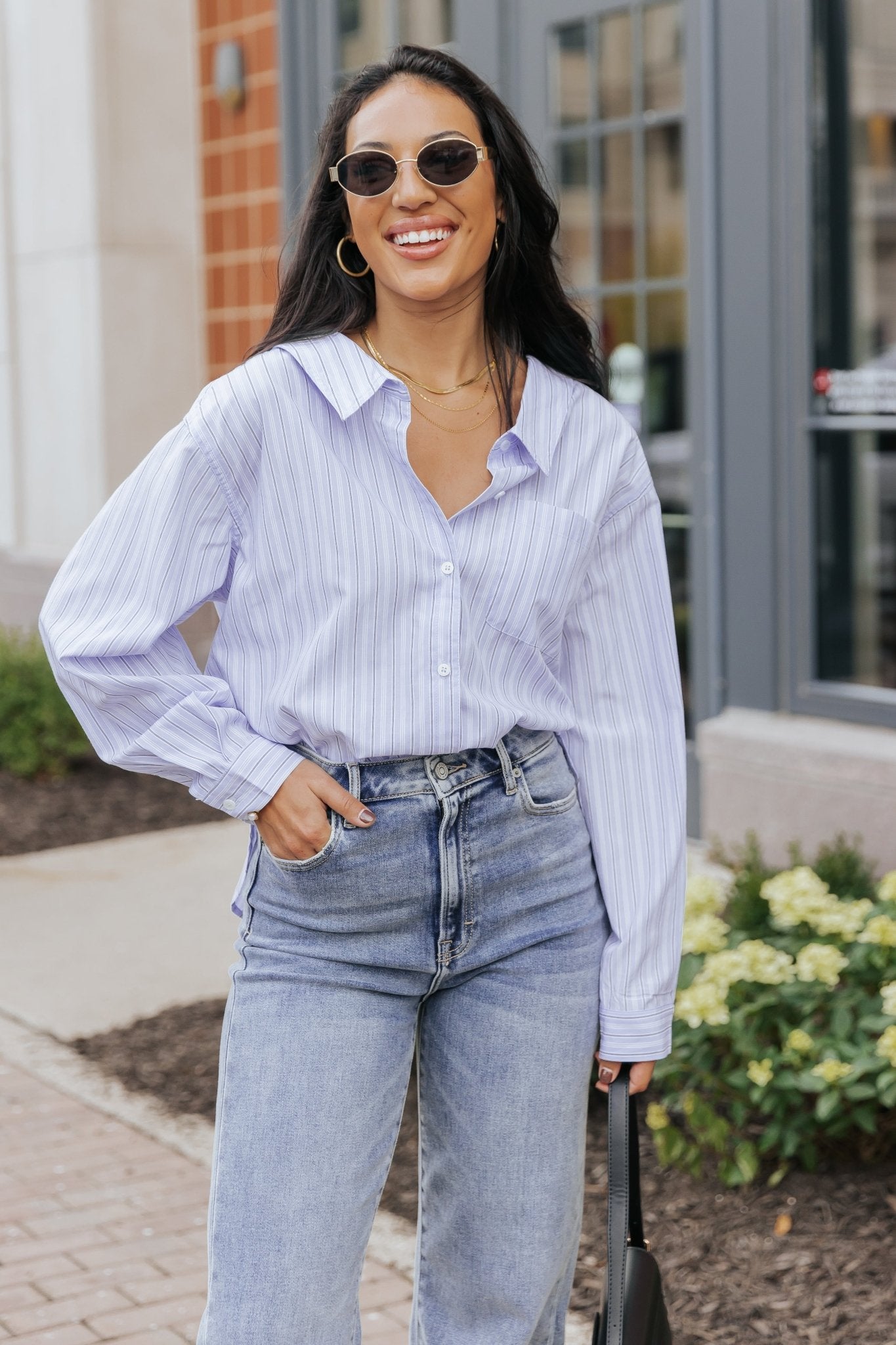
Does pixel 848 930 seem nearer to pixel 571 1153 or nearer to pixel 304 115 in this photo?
pixel 571 1153

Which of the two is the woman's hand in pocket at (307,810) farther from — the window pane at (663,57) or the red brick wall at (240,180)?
the red brick wall at (240,180)

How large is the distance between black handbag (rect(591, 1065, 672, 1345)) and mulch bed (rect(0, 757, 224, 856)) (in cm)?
491

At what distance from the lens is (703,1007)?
11.1ft

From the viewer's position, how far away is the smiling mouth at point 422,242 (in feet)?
7.07

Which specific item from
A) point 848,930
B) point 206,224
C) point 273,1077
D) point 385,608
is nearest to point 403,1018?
point 273,1077

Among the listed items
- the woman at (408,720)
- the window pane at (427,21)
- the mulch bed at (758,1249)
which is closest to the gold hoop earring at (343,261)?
the woman at (408,720)

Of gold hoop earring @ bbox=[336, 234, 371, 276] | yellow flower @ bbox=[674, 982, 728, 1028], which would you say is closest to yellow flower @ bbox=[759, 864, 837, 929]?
yellow flower @ bbox=[674, 982, 728, 1028]

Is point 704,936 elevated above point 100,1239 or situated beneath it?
elevated above

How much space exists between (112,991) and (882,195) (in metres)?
3.46

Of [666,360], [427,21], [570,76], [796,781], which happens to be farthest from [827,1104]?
[427,21]

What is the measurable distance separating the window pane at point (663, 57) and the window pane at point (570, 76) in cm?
31

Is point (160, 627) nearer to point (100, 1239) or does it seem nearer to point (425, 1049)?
point (425, 1049)

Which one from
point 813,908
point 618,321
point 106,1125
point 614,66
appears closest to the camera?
point 813,908

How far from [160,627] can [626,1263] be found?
957mm
